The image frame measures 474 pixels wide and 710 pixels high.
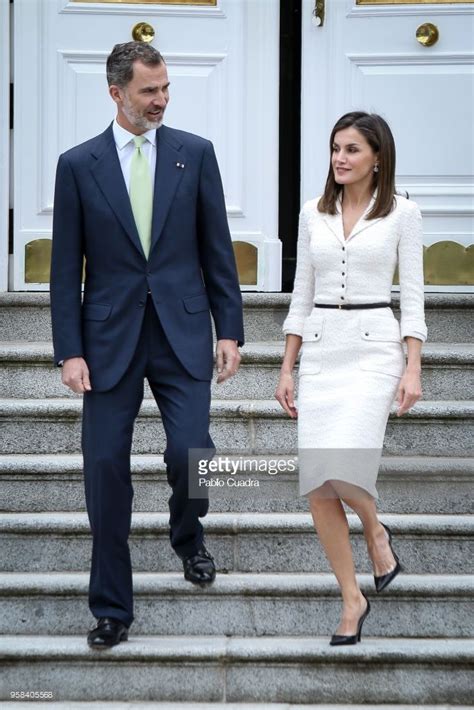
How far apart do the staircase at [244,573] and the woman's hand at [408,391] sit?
2.27 feet

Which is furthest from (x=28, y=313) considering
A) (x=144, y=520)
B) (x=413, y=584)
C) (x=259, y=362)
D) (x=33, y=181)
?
(x=413, y=584)

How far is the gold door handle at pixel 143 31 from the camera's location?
5.71 m

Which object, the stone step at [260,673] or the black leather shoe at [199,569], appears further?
the black leather shoe at [199,569]

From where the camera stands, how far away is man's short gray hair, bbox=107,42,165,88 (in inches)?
151

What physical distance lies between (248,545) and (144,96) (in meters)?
1.48

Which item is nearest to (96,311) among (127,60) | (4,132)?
(127,60)

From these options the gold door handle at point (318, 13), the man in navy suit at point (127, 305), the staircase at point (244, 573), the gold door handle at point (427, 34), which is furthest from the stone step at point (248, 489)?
the gold door handle at point (318, 13)

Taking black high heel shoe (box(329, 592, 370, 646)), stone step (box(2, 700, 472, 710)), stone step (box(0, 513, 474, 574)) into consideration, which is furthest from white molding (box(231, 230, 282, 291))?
stone step (box(2, 700, 472, 710))

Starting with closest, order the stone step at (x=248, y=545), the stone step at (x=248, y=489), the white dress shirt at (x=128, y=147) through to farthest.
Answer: the white dress shirt at (x=128, y=147) < the stone step at (x=248, y=545) < the stone step at (x=248, y=489)

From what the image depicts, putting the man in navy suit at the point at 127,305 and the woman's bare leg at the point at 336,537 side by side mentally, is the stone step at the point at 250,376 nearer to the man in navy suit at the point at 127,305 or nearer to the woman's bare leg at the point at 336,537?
the man in navy suit at the point at 127,305

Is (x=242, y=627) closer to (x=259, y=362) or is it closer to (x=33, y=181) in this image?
(x=259, y=362)

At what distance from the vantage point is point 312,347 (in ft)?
12.6

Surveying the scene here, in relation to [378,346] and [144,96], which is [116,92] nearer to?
[144,96]

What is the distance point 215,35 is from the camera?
5.75 meters
